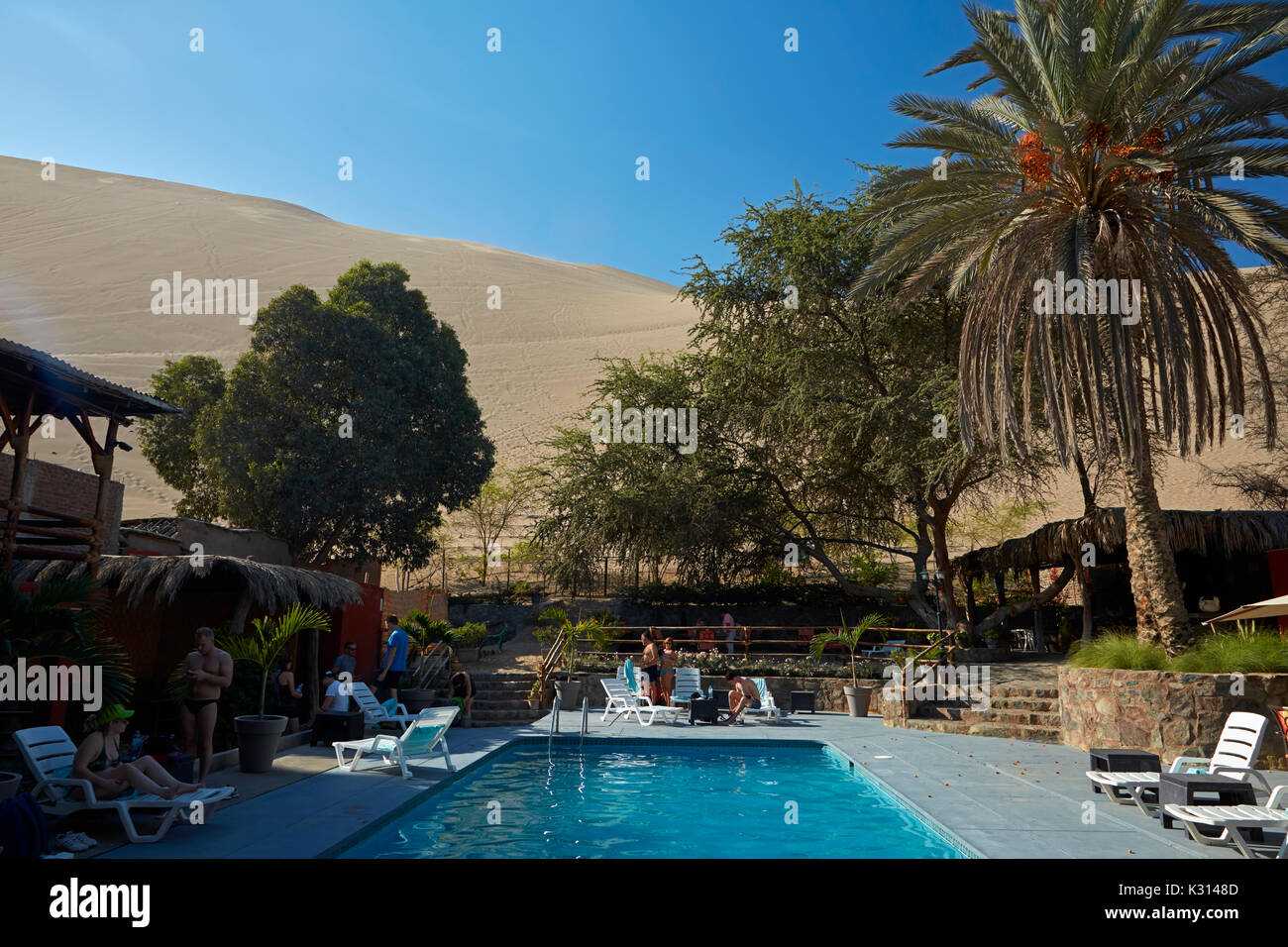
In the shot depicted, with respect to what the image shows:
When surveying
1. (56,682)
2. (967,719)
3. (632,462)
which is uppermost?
(632,462)

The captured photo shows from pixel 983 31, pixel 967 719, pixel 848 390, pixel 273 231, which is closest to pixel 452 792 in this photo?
pixel 967 719

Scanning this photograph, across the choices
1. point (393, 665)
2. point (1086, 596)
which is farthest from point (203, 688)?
point (1086, 596)

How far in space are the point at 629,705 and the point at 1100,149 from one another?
11.4 m

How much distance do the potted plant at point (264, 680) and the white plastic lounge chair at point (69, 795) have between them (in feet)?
7.68

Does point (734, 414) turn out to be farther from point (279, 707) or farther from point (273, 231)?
point (273, 231)

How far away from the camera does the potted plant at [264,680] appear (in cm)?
898

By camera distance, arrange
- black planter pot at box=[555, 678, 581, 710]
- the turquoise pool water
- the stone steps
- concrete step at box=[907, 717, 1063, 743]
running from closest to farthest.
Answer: the turquoise pool water
concrete step at box=[907, 717, 1063, 743]
the stone steps
black planter pot at box=[555, 678, 581, 710]

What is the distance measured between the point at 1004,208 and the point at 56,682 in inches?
523

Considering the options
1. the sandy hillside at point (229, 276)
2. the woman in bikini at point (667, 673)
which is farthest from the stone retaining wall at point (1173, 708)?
the sandy hillside at point (229, 276)

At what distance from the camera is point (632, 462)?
79.9 ft

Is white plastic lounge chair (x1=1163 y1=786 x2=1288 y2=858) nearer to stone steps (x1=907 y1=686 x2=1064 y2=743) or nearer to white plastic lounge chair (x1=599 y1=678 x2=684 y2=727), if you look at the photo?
stone steps (x1=907 y1=686 x2=1064 y2=743)

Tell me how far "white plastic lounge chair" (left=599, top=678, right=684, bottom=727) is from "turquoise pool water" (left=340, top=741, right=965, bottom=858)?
7.91 ft

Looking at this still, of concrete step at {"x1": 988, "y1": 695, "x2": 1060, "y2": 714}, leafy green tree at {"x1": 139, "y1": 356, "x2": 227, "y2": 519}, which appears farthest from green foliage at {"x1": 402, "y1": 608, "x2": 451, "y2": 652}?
concrete step at {"x1": 988, "y1": 695, "x2": 1060, "y2": 714}

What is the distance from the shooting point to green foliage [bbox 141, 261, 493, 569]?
21969mm
